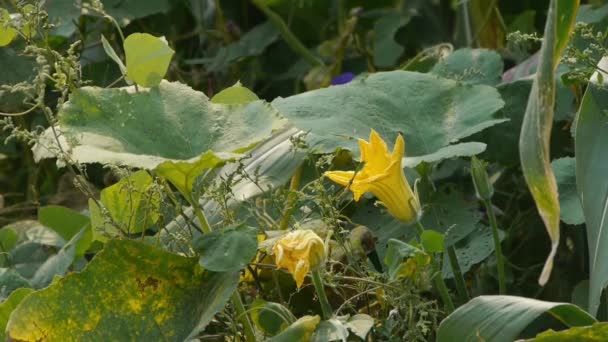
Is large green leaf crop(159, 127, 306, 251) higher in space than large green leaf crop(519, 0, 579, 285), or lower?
lower

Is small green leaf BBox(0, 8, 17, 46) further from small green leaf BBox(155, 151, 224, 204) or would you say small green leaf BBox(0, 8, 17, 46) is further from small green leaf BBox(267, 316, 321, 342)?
small green leaf BBox(267, 316, 321, 342)

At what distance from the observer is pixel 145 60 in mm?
992

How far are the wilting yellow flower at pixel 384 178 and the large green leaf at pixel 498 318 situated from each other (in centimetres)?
13

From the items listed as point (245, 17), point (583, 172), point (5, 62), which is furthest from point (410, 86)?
point (245, 17)

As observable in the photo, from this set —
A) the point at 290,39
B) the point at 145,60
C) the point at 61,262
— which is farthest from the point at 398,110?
the point at 290,39

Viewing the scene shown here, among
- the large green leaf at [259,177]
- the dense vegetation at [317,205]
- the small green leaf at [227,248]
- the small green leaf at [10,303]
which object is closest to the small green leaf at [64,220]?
the dense vegetation at [317,205]

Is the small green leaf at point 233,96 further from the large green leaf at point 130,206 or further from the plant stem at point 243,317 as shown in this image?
the plant stem at point 243,317

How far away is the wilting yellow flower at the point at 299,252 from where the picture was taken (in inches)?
33.4

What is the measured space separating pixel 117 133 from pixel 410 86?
0.35m

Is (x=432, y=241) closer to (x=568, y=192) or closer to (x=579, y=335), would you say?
(x=579, y=335)

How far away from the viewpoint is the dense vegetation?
88 centimetres

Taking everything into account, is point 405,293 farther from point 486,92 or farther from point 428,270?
point 486,92

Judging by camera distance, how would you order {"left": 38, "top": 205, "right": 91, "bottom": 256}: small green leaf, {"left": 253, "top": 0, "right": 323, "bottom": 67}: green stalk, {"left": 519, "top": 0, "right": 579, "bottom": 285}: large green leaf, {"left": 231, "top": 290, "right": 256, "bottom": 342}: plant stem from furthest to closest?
1. {"left": 253, "top": 0, "right": 323, "bottom": 67}: green stalk
2. {"left": 38, "top": 205, "right": 91, "bottom": 256}: small green leaf
3. {"left": 231, "top": 290, "right": 256, "bottom": 342}: plant stem
4. {"left": 519, "top": 0, "right": 579, "bottom": 285}: large green leaf

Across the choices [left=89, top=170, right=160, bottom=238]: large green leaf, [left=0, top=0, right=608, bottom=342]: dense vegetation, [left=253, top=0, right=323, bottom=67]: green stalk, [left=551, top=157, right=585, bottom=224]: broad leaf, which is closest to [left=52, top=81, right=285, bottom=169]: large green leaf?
[left=0, top=0, right=608, bottom=342]: dense vegetation
